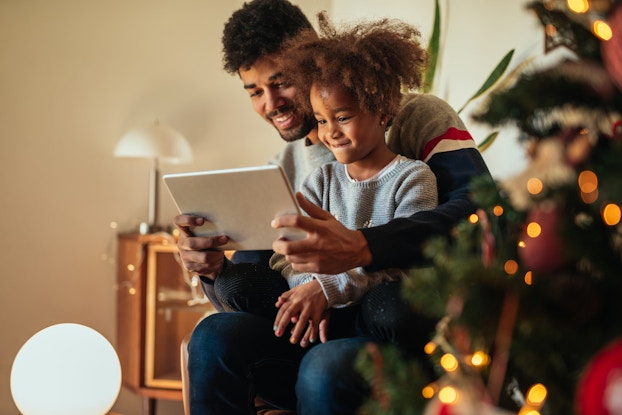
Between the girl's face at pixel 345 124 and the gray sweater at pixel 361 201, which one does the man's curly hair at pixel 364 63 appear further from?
the gray sweater at pixel 361 201

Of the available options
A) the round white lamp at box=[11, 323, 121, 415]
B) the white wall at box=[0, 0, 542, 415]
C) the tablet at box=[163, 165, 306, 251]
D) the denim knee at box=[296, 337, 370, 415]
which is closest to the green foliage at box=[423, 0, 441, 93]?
the white wall at box=[0, 0, 542, 415]

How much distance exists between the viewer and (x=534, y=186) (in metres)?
0.74

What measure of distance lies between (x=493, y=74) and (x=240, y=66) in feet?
3.33

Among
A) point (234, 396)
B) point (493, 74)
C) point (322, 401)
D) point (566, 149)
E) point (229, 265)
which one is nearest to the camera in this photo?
point (566, 149)

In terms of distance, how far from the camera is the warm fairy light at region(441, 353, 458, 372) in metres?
0.80

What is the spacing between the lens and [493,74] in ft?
8.32

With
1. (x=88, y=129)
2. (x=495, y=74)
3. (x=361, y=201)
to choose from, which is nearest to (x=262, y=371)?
(x=361, y=201)

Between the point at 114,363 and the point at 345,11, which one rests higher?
the point at 345,11

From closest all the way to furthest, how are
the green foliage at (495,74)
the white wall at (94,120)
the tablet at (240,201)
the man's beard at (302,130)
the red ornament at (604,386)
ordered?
the red ornament at (604,386) < the tablet at (240,201) < the man's beard at (302,130) < the green foliage at (495,74) < the white wall at (94,120)

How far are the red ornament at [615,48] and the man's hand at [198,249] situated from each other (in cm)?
89

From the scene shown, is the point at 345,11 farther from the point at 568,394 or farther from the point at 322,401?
the point at 568,394

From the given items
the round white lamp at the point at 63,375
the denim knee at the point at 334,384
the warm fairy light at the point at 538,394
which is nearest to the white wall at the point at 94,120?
the round white lamp at the point at 63,375

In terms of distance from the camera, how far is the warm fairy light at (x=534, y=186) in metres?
0.74

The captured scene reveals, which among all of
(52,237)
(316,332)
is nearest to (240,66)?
(316,332)
